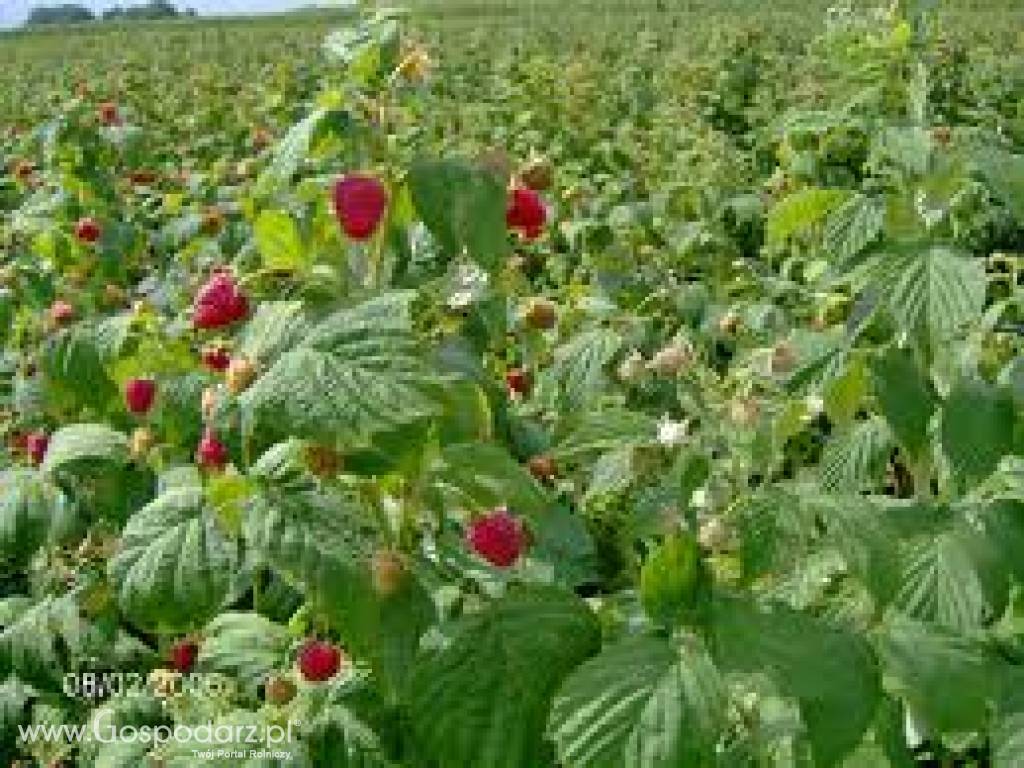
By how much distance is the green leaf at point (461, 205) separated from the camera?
5.87 feet

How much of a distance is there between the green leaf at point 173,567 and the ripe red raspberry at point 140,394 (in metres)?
0.42

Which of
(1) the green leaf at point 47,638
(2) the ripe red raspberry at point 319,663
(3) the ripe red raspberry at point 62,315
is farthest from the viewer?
(3) the ripe red raspberry at point 62,315

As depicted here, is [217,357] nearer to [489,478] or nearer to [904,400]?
[489,478]

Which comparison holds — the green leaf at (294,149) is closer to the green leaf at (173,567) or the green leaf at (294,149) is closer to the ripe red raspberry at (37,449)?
the green leaf at (173,567)

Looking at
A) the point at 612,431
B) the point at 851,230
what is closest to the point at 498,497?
the point at 612,431

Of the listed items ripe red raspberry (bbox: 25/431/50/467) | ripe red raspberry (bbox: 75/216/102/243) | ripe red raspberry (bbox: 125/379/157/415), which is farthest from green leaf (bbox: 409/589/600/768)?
ripe red raspberry (bbox: 75/216/102/243)

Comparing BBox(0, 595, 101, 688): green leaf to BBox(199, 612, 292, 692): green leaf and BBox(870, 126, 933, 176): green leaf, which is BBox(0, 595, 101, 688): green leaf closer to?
BBox(199, 612, 292, 692): green leaf

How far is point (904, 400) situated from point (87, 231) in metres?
2.70

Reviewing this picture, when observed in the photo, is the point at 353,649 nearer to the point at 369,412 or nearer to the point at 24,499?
the point at 369,412

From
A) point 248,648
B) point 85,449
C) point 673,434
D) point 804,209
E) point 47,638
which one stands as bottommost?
point 47,638

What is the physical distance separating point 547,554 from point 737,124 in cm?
1074

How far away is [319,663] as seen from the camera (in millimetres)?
1878

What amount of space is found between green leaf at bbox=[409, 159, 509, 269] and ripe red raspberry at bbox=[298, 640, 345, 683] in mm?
481

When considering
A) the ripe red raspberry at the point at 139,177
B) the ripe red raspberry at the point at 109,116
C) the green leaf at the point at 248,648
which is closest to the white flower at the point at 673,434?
the green leaf at the point at 248,648
